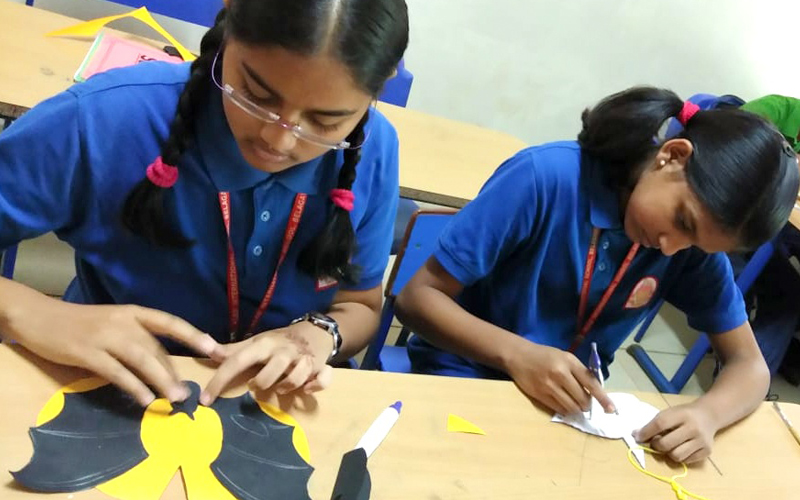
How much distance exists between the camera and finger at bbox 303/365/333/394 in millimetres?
896

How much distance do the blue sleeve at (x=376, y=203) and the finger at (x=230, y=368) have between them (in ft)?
0.99

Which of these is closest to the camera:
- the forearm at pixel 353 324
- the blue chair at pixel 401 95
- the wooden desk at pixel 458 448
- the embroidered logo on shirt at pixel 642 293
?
the wooden desk at pixel 458 448

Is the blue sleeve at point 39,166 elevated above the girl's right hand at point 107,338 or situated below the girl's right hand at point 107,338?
above

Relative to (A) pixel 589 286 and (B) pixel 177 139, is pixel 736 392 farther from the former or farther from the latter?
(B) pixel 177 139

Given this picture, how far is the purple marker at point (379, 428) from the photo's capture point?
0.85 m

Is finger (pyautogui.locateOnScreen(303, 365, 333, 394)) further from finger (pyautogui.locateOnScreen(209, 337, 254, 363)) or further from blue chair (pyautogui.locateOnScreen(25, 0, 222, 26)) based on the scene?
blue chair (pyautogui.locateOnScreen(25, 0, 222, 26))

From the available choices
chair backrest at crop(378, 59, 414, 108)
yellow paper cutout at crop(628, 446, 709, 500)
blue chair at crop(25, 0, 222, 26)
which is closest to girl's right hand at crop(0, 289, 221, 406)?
yellow paper cutout at crop(628, 446, 709, 500)

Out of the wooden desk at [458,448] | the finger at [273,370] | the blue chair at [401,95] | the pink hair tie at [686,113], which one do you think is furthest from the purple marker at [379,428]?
the blue chair at [401,95]

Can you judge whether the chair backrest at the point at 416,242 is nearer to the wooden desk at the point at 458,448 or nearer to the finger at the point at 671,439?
the wooden desk at the point at 458,448

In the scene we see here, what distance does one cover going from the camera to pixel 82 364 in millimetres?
774

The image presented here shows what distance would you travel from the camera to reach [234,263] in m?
1.03

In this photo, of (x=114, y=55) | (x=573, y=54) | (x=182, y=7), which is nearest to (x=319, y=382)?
(x=114, y=55)

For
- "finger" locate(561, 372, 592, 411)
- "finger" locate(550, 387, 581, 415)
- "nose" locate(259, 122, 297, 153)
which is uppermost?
"nose" locate(259, 122, 297, 153)

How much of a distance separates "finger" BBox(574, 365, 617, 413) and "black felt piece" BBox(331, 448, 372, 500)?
42 cm
